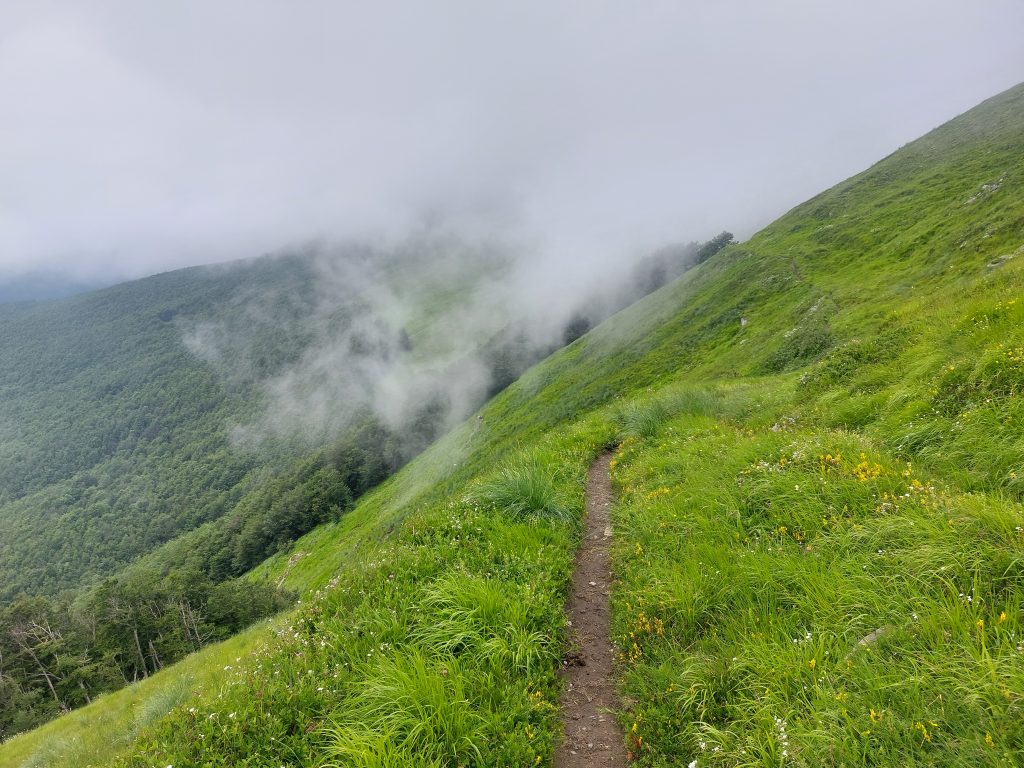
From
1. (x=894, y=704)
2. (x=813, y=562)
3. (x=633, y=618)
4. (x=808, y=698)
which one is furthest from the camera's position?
(x=633, y=618)

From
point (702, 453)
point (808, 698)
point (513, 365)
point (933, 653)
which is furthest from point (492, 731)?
point (513, 365)

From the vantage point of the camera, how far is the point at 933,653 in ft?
12.1

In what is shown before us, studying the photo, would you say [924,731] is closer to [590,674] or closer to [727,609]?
[727,609]

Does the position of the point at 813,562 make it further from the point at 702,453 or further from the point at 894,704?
the point at 702,453

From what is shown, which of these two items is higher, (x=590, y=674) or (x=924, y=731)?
(x=924, y=731)

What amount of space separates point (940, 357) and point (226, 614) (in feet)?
264

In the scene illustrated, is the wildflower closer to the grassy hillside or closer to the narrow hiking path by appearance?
the grassy hillside

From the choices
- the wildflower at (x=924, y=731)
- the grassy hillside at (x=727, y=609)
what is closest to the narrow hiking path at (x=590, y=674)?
the grassy hillside at (x=727, y=609)

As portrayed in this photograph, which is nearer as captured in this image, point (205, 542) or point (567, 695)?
point (567, 695)

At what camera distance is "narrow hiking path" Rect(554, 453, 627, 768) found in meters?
4.80

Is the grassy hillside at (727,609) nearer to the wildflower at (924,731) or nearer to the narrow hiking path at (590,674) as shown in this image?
the wildflower at (924,731)

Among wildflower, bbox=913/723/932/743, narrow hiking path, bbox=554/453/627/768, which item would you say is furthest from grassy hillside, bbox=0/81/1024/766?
narrow hiking path, bbox=554/453/627/768

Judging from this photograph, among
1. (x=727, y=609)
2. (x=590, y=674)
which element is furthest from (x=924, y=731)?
(x=590, y=674)

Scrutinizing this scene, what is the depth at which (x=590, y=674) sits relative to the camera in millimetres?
5797
